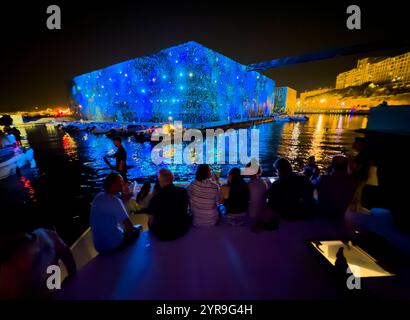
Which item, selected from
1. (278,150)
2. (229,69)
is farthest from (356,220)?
(229,69)

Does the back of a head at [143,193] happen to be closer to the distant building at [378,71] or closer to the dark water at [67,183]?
the dark water at [67,183]

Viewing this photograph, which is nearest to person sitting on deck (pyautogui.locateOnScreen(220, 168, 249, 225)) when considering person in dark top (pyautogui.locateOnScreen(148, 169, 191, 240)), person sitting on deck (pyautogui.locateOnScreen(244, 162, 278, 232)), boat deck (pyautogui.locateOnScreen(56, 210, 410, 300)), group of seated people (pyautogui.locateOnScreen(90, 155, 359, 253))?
group of seated people (pyautogui.locateOnScreen(90, 155, 359, 253))

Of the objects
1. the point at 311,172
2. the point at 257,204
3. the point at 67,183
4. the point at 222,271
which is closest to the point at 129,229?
the point at 222,271

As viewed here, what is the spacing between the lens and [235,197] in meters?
3.30

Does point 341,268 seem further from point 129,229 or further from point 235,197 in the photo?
point 129,229

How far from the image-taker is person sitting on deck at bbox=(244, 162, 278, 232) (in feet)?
10.8

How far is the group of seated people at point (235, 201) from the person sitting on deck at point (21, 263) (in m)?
0.96

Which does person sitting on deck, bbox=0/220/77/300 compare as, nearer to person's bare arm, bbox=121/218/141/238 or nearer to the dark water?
person's bare arm, bbox=121/218/141/238

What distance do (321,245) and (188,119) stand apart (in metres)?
32.0

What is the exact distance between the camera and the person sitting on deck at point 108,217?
257 centimetres

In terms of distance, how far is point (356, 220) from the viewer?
3.38 m

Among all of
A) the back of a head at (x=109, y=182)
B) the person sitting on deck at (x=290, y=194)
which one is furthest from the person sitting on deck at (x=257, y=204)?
the back of a head at (x=109, y=182)

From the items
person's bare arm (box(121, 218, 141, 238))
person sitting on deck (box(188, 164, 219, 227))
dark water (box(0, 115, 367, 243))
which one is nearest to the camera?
person's bare arm (box(121, 218, 141, 238))

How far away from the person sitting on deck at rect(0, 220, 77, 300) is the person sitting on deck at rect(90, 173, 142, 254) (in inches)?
29.7
